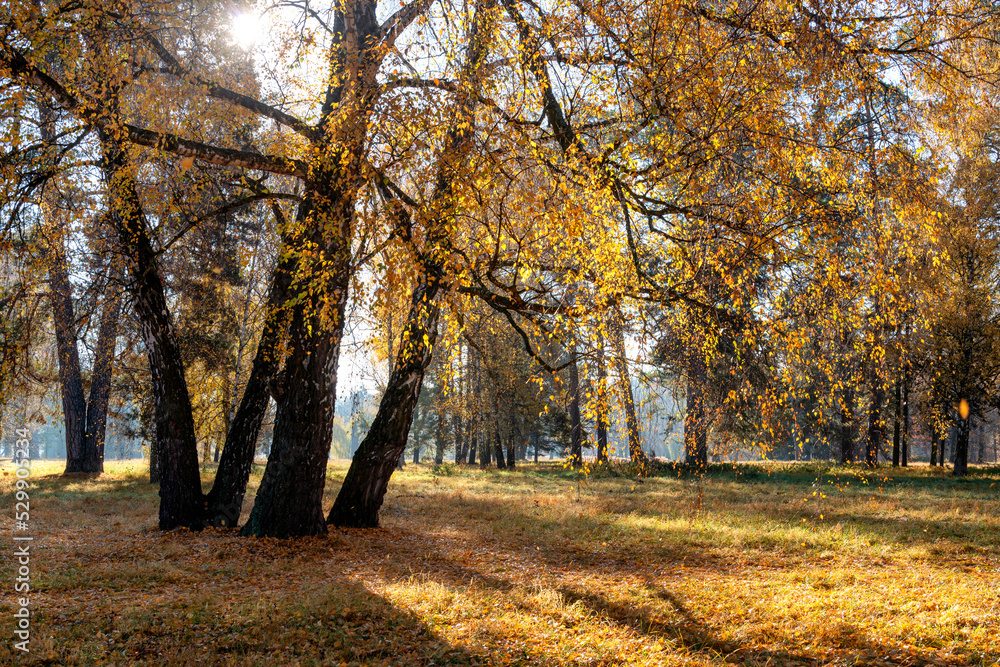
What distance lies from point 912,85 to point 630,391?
4.04m

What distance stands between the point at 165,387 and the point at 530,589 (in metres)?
6.50

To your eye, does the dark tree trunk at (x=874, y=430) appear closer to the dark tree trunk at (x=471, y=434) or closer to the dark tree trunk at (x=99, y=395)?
the dark tree trunk at (x=99, y=395)

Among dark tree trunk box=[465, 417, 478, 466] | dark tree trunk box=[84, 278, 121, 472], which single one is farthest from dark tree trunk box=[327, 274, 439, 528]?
dark tree trunk box=[465, 417, 478, 466]

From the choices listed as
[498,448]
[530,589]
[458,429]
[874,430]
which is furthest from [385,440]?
[458,429]

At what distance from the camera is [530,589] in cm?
674

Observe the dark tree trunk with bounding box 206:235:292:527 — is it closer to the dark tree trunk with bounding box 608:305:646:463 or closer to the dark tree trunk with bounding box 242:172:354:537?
the dark tree trunk with bounding box 242:172:354:537

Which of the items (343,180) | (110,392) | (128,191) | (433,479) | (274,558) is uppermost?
(128,191)

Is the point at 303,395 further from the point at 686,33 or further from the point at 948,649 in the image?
the point at 948,649

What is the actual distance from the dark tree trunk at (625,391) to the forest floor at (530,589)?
1.62 meters

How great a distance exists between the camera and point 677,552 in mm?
8844

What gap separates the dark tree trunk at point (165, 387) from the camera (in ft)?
29.3

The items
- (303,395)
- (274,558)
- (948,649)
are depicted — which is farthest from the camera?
(303,395)

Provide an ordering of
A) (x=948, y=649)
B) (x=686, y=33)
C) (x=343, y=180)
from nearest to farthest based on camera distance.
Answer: (x=948, y=649), (x=686, y=33), (x=343, y=180)

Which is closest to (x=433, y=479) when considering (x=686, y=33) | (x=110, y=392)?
(x=110, y=392)
